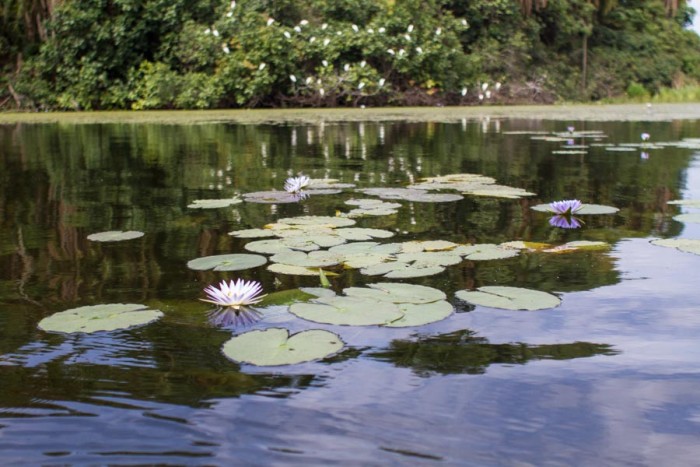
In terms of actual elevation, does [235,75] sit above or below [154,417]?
above

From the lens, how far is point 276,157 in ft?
14.0

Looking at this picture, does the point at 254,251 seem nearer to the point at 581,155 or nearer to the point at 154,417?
the point at 154,417

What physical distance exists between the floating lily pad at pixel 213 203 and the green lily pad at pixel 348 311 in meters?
1.23

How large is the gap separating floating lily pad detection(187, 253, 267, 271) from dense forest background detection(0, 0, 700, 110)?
8.39 meters

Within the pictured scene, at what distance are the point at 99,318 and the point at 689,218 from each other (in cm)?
176

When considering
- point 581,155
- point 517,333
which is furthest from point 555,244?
point 581,155

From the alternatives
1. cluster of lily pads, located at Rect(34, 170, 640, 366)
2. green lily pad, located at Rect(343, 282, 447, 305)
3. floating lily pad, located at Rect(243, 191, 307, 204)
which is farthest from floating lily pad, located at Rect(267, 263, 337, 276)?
floating lily pad, located at Rect(243, 191, 307, 204)

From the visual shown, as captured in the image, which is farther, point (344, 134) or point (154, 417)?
point (344, 134)

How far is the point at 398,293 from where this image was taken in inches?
54.3

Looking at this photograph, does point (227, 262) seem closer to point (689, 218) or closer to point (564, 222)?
point (564, 222)

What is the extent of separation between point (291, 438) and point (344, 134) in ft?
18.3

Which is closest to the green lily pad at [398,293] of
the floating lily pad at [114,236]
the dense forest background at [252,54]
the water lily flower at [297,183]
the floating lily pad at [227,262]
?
the floating lily pad at [227,262]

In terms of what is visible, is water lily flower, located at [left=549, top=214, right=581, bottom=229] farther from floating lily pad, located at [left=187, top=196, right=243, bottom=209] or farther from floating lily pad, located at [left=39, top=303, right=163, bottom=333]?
floating lily pad, located at [left=39, top=303, right=163, bottom=333]

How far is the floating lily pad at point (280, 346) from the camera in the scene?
1.04 meters
